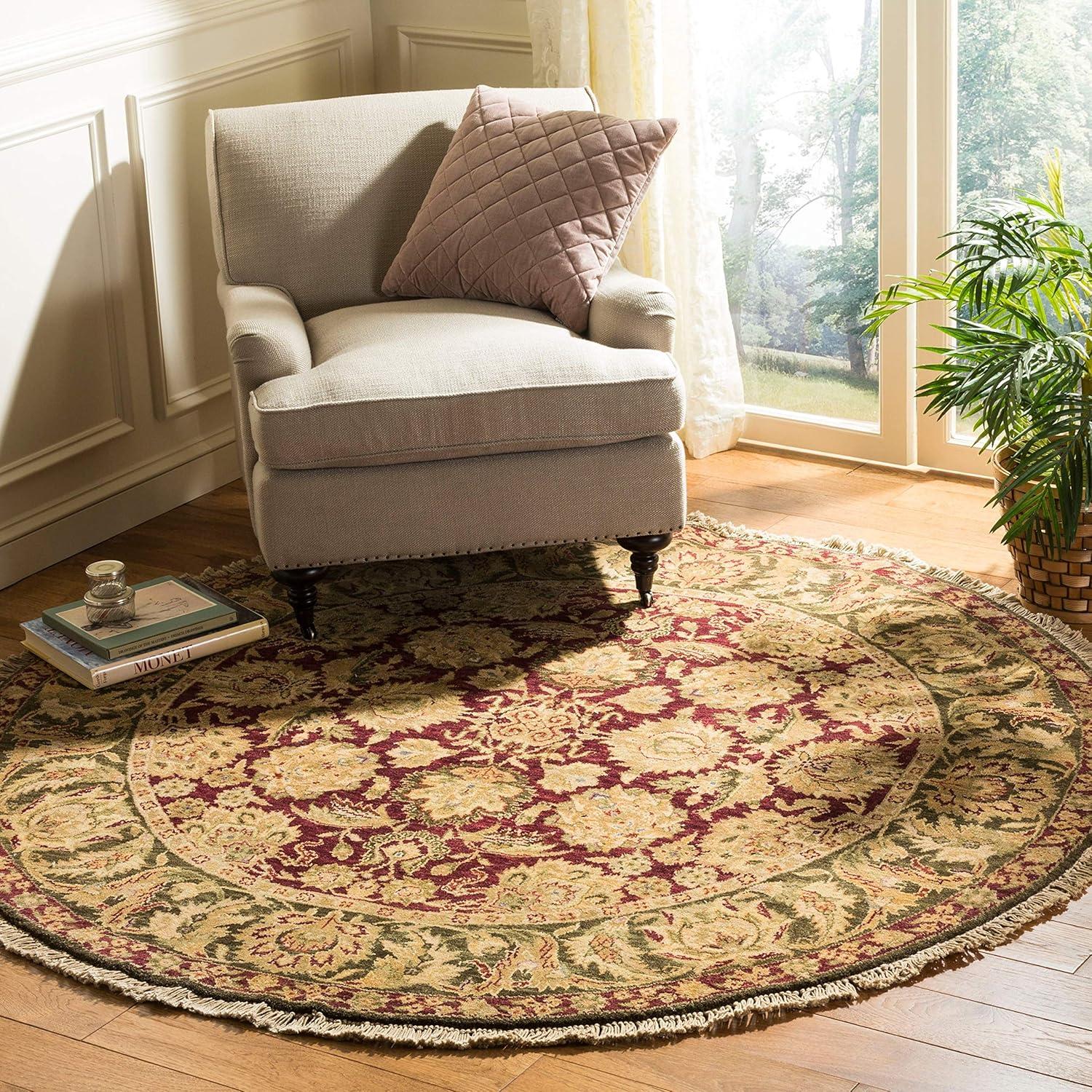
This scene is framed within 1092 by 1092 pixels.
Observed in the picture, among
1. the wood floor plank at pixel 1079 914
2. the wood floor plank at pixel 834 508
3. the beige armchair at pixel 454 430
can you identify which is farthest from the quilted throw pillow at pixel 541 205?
the wood floor plank at pixel 1079 914

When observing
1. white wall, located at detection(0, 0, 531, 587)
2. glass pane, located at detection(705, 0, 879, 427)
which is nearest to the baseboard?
white wall, located at detection(0, 0, 531, 587)

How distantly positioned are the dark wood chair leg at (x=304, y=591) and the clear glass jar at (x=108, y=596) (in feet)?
0.90

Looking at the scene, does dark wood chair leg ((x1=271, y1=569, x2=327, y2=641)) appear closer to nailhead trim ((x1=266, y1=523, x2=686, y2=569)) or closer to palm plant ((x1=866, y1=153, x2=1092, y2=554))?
nailhead trim ((x1=266, y1=523, x2=686, y2=569))

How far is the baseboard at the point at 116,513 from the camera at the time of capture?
10.5 ft

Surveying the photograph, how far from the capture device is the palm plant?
2.54 meters

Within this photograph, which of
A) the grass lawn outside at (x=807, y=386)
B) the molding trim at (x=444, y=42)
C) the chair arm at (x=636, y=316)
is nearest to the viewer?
the chair arm at (x=636, y=316)

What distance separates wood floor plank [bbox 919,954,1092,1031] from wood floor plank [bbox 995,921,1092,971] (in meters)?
0.01

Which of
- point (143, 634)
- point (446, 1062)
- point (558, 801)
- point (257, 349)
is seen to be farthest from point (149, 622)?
point (446, 1062)

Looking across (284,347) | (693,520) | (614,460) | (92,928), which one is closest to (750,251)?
(693,520)

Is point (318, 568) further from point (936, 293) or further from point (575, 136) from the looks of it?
point (936, 293)

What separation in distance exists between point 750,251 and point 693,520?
0.79 meters

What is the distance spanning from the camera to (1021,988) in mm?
1850

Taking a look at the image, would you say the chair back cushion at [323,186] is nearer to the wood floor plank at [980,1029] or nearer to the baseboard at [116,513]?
the baseboard at [116,513]

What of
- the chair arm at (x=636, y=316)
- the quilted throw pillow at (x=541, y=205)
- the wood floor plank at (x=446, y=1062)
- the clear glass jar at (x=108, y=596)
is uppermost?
the quilted throw pillow at (x=541, y=205)
